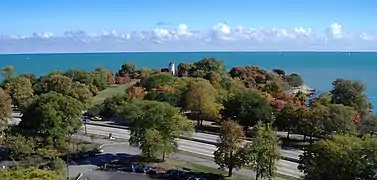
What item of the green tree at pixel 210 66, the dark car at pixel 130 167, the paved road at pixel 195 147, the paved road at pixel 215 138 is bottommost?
the dark car at pixel 130 167

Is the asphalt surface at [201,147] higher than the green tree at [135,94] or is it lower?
lower

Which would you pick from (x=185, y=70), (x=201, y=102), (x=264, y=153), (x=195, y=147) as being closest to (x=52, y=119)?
(x=195, y=147)

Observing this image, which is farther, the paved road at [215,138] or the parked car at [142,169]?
the paved road at [215,138]

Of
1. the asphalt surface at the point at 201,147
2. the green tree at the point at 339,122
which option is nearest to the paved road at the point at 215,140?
the asphalt surface at the point at 201,147

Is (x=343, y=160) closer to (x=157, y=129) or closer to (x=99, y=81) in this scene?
(x=157, y=129)

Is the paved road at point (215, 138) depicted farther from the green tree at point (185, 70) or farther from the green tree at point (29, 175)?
the green tree at point (185, 70)

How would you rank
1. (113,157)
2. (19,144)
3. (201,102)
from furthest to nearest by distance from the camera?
1. (201,102)
2. (113,157)
3. (19,144)
